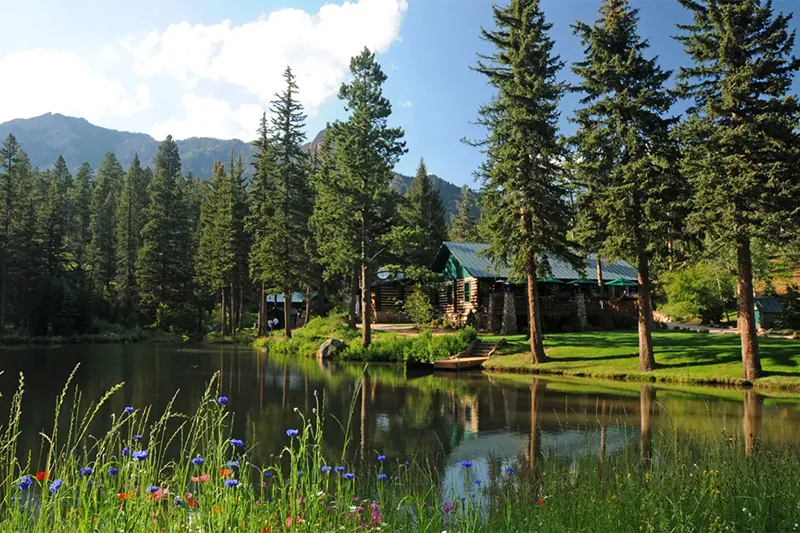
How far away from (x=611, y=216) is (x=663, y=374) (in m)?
6.54

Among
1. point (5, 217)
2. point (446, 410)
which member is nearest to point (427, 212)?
point (5, 217)

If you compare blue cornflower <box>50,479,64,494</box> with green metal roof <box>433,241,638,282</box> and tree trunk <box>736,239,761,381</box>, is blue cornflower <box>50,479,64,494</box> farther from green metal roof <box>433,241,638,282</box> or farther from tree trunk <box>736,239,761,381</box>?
green metal roof <box>433,241,638,282</box>

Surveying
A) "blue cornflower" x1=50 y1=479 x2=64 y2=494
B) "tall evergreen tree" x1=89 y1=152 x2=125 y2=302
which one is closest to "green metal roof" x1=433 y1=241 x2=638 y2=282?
A: "blue cornflower" x1=50 y1=479 x2=64 y2=494

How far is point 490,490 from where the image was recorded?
7805 mm

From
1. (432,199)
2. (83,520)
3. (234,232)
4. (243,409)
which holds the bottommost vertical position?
(243,409)

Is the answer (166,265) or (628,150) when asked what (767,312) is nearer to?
(628,150)

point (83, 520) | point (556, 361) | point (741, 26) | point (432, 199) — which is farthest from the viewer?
point (432, 199)

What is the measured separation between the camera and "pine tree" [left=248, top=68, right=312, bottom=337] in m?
47.8

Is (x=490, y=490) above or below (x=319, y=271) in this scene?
below

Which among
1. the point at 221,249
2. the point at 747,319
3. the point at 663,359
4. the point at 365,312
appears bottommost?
the point at 663,359

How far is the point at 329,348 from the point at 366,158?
12.6m

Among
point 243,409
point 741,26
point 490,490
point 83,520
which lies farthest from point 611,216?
point 83,520

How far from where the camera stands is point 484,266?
4012 centimetres

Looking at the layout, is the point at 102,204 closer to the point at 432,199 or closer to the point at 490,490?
the point at 432,199
